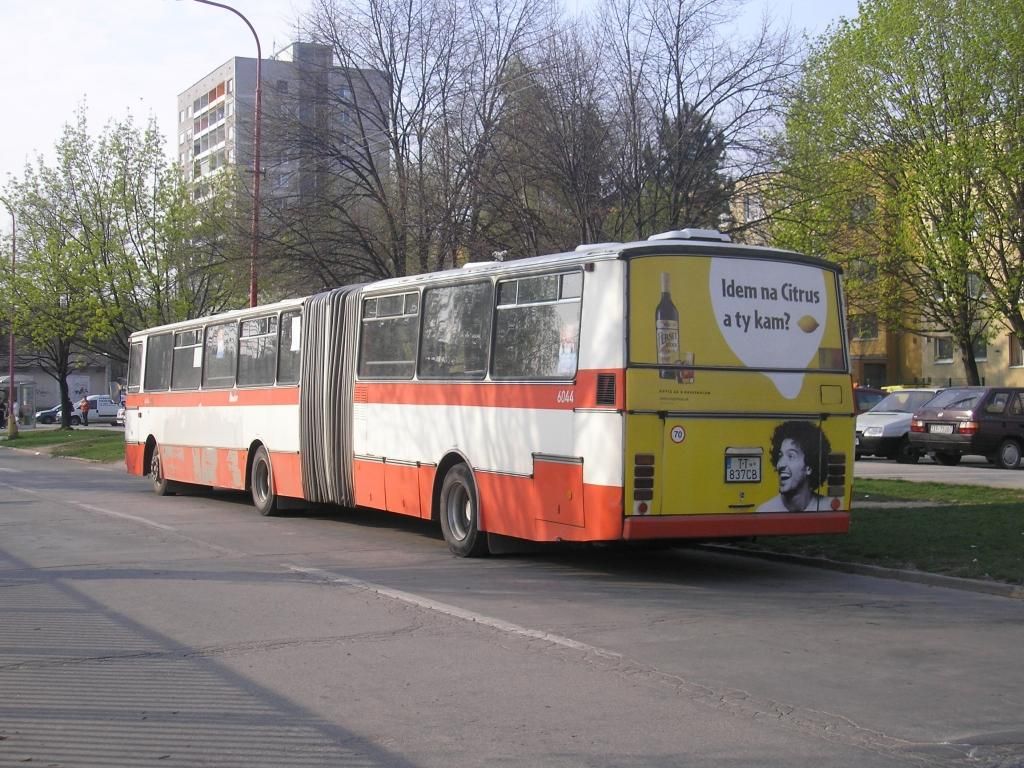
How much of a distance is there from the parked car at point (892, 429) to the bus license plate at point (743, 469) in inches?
726

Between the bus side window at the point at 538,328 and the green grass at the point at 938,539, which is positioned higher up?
the bus side window at the point at 538,328

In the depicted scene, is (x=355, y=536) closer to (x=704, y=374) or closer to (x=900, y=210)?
(x=704, y=374)

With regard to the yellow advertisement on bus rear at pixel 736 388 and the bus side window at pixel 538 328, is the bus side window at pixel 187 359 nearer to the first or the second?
the bus side window at pixel 538 328

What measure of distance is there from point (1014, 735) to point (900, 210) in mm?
34533

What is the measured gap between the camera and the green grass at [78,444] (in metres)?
38.2

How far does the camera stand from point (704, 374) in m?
11.0

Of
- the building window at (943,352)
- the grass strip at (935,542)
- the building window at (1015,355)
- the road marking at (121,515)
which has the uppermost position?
Result: the building window at (943,352)

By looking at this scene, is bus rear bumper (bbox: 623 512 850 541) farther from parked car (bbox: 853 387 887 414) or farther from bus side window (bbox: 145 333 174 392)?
parked car (bbox: 853 387 887 414)

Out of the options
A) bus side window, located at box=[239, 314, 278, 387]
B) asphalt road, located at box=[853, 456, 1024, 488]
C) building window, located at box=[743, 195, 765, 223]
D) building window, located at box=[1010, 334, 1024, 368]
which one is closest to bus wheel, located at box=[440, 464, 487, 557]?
bus side window, located at box=[239, 314, 278, 387]

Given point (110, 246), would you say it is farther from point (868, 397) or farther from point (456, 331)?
point (456, 331)

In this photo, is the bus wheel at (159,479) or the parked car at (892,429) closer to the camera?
the bus wheel at (159,479)

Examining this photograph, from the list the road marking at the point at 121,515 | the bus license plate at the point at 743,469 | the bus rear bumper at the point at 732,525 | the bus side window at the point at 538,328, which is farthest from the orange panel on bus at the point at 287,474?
the bus license plate at the point at 743,469

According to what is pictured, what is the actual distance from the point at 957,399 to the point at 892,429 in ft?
7.64

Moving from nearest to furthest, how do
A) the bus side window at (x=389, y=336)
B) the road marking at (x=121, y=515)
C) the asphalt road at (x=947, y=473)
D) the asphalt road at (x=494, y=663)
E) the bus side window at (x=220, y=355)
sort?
the asphalt road at (x=494, y=663) → the bus side window at (x=389, y=336) → the road marking at (x=121, y=515) → the bus side window at (x=220, y=355) → the asphalt road at (x=947, y=473)
